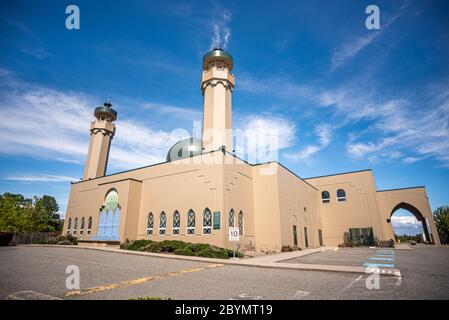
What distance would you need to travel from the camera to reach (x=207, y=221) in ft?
64.2

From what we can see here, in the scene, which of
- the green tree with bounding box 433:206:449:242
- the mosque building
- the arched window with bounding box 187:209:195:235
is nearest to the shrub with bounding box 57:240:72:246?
the mosque building

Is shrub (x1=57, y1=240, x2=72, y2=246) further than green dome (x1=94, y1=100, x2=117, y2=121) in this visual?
No

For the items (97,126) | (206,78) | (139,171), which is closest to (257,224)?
(139,171)

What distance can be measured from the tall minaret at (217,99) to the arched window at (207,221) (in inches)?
245

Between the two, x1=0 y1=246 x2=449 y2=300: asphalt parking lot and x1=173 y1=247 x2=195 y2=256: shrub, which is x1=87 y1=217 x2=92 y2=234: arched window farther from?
x1=0 y1=246 x2=449 y2=300: asphalt parking lot

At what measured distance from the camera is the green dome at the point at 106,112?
36.3m

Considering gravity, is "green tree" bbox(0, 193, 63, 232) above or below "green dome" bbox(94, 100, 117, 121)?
below

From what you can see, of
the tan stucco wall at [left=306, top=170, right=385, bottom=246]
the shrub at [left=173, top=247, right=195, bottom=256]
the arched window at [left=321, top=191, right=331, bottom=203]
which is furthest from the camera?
the arched window at [left=321, top=191, right=331, bottom=203]

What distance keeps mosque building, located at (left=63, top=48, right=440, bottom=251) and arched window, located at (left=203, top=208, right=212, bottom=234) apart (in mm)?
80

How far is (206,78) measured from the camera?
26.0 m

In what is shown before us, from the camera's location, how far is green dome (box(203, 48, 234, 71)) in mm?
26922

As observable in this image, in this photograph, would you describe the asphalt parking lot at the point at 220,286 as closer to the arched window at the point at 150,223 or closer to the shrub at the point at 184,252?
the shrub at the point at 184,252
